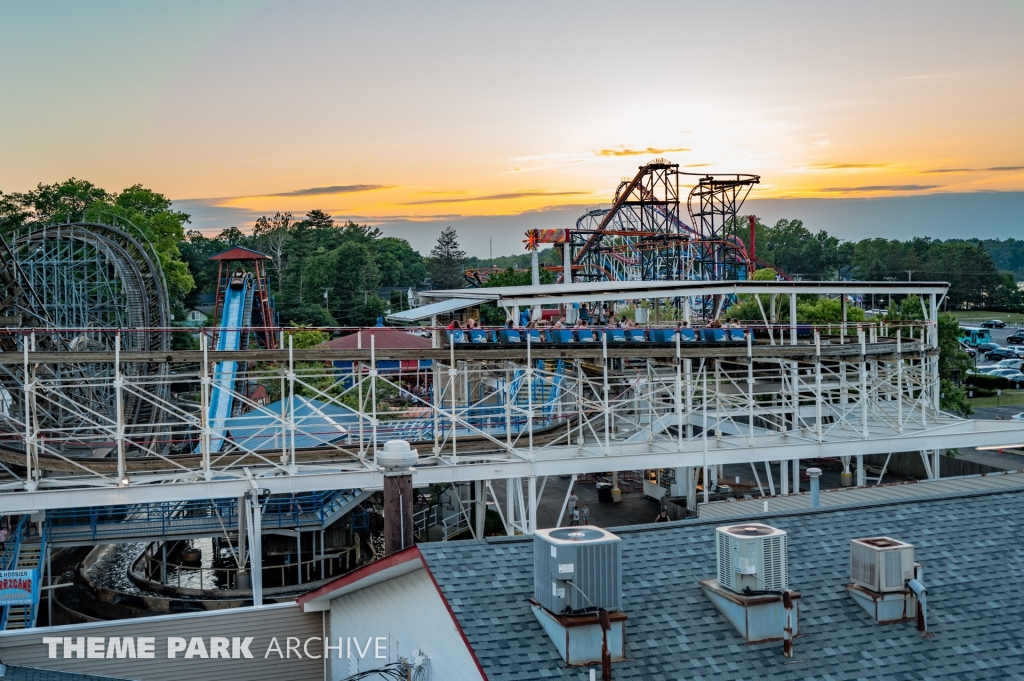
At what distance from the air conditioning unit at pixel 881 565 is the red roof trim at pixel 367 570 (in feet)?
13.7

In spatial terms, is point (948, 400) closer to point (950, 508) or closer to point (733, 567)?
point (950, 508)

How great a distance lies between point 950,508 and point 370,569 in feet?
21.8

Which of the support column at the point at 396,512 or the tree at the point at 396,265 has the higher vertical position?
the tree at the point at 396,265

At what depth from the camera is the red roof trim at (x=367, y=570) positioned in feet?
33.3

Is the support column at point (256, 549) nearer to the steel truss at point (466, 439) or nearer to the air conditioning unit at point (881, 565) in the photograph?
the steel truss at point (466, 439)

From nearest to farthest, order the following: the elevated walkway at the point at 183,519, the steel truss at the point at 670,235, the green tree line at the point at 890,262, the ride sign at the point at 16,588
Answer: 1. the ride sign at the point at 16,588
2. the elevated walkway at the point at 183,519
3. the steel truss at the point at 670,235
4. the green tree line at the point at 890,262

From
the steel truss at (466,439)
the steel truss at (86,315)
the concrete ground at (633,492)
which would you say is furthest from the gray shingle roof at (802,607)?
the steel truss at (86,315)

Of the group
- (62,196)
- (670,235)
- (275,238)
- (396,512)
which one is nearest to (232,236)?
(275,238)

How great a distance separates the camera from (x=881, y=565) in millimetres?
9359

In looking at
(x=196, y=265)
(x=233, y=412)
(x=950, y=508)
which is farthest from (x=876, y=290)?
(x=196, y=265)

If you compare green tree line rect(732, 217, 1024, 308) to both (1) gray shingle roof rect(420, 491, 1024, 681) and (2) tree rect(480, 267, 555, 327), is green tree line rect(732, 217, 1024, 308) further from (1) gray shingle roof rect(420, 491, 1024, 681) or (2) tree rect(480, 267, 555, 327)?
(1) gray shingle roof rect(420, 491, 1024, 681)

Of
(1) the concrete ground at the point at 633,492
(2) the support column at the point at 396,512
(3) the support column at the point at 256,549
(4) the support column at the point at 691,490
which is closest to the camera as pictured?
(2) the support column at the point at 396,512

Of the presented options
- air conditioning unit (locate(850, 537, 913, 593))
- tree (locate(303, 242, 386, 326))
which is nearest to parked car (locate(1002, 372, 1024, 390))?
tree (locate(303, 242, 386, 326))

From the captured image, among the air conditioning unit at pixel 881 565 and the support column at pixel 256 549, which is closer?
the air conditioning unit at pixel 881 565
